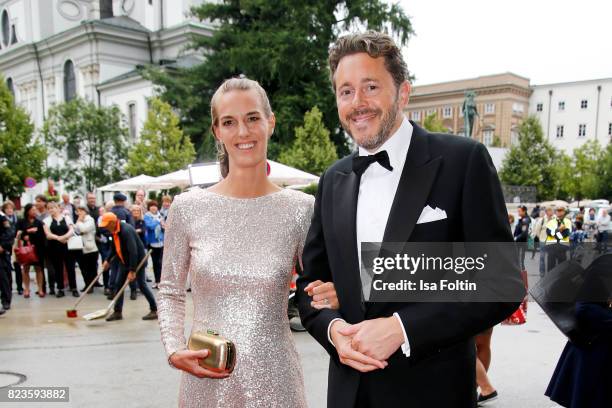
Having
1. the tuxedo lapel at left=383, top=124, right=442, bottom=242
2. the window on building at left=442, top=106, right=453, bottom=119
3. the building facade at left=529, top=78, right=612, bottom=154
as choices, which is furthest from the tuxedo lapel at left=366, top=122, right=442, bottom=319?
the window on building at left=442, top=106, right=453, bottom=119

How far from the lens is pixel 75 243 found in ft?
32.8

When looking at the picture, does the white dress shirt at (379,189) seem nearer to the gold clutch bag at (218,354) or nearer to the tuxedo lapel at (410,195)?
the tuxedo lapel at (410,195)

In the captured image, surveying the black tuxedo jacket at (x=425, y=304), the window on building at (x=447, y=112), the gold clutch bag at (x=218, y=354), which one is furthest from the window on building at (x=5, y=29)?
the black tuxedo jacket at (x=425, y=304)

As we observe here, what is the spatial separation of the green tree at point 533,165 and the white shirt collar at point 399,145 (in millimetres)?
41688

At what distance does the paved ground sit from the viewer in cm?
477

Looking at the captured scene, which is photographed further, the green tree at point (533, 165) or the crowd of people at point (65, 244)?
the green tree at point (533, 165)

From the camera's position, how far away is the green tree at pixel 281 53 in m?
23.4

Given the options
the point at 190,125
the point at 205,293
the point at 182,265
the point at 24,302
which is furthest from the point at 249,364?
the point at 190,125

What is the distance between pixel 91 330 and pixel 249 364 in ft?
20.3

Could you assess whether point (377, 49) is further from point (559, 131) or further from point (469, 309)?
point (559, 131)

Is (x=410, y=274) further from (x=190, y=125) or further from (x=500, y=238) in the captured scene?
(x=190, y=125)

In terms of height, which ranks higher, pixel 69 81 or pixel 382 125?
pixel 69 81

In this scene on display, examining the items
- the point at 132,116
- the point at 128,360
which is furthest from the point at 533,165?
the point at 128,360

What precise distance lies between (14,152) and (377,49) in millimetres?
30289
